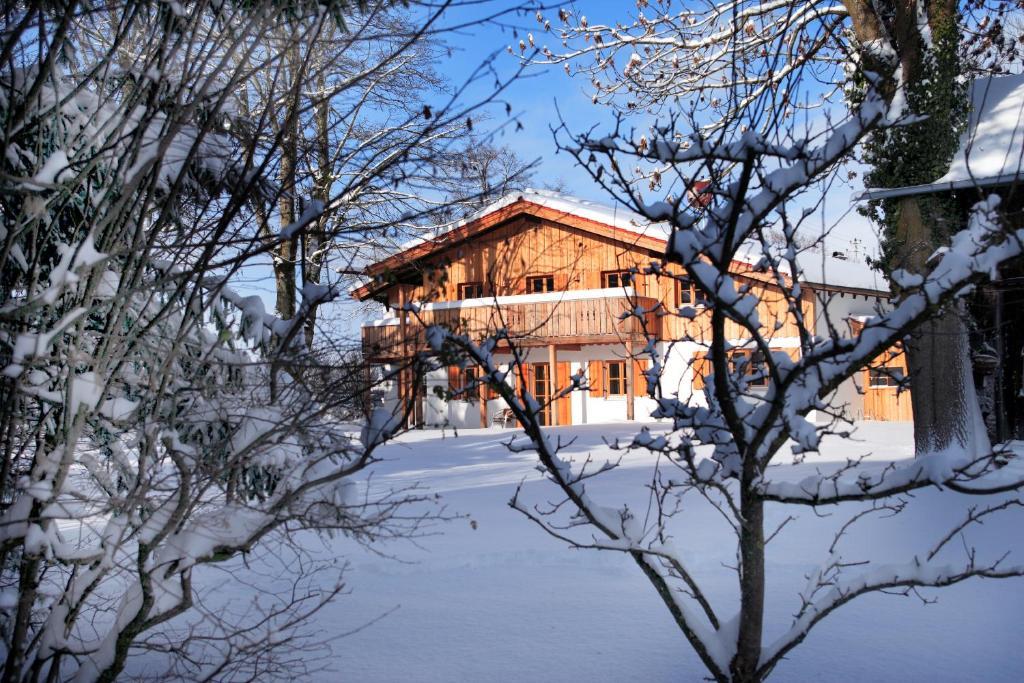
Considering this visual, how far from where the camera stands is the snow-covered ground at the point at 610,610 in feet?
15.7

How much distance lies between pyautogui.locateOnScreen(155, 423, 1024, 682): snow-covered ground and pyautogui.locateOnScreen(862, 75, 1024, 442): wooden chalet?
377cm

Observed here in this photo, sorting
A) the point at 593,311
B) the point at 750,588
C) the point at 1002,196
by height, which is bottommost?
the point at 750,588

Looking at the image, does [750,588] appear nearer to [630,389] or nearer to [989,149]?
[989,149]

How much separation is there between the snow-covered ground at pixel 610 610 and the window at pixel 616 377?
42.0 feet

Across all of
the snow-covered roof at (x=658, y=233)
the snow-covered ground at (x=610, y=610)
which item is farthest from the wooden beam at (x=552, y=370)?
the snow-covered ground at (x=610, y=610)

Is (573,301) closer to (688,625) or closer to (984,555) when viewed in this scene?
(984,555)

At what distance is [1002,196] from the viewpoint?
991 centimetres

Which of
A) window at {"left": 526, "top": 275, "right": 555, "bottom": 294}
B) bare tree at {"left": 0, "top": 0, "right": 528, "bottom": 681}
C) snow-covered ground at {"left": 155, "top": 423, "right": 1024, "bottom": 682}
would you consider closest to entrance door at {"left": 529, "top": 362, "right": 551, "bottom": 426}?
window at {"left": 526, "top": 275, "right": 555, "bottom": 294}

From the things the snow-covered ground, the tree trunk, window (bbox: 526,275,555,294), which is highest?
window (bbox: 526,275,555,294)

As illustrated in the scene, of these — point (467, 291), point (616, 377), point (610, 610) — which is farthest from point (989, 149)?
point (467, 291)

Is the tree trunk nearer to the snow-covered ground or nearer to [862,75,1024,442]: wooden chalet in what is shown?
the snow-covered ground

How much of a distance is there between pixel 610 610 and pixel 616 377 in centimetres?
1644

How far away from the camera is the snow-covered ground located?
4781mm

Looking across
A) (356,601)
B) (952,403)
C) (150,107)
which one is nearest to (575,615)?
(356,601)
